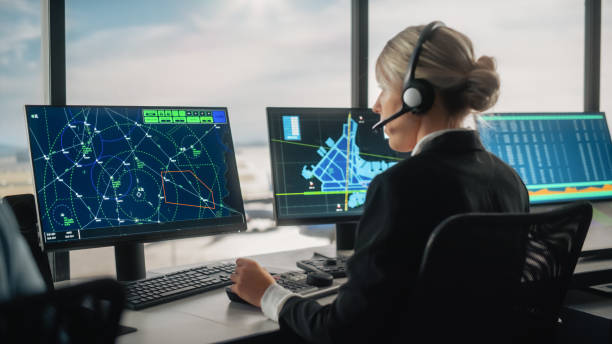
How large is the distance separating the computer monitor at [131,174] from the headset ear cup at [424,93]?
776 millimetres

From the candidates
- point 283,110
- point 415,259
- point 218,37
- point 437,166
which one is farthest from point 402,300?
point 218,37

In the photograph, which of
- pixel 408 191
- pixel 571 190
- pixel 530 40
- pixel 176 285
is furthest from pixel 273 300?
pixel 530 40

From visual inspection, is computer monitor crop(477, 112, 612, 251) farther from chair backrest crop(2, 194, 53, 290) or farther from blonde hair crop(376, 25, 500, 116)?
chair backrest crop(2, 194, 53, 290)

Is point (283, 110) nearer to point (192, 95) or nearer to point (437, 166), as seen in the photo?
point (192, 95)

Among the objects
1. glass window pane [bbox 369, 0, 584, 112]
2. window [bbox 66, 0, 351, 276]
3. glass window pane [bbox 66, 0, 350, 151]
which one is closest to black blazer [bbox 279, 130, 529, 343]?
window [bbox 66, 0, 351, 276]

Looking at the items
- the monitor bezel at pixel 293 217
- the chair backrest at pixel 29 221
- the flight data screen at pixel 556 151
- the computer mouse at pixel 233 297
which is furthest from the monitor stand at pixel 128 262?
the flight data screen at pixel 556 151

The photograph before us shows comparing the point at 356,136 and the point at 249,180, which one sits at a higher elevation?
the point at 356,136

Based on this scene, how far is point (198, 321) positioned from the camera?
1209 millimetres

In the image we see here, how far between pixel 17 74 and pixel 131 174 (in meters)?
0.66

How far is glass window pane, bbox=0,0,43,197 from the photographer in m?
1.75

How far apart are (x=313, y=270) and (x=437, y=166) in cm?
76

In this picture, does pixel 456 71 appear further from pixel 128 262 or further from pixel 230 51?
pixel 230 51

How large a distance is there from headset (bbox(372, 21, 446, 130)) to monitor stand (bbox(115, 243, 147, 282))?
0.95 meters

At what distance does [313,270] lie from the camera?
5.32 feet
